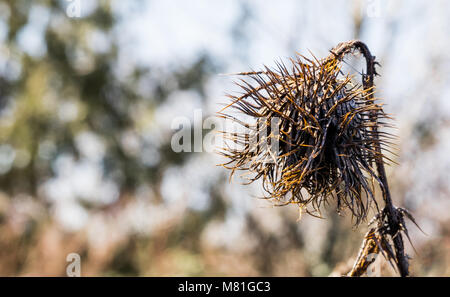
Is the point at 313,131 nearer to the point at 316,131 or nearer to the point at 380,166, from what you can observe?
the point at 316,131

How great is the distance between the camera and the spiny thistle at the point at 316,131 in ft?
4.16

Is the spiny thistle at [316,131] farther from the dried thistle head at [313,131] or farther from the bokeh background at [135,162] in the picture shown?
the bokeh background at [135,162]

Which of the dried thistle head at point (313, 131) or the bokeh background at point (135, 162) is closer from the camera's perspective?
the dried thistle head at point (313, 131)

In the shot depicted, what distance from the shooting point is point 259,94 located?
1369mm

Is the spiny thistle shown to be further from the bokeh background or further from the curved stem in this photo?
the bokeh background

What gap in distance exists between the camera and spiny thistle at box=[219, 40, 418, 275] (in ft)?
4.16

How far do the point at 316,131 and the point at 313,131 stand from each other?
12 mm

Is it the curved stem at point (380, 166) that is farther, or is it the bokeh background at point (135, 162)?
the bokeh background at point (135, 162)

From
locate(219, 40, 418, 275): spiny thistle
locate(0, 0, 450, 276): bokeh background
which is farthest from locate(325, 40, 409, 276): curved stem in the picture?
locate(0, 0, 450, 276): bokeh background

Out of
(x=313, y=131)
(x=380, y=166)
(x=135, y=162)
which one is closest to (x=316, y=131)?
(x=313, y=131)

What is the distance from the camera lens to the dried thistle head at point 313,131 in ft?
4.15

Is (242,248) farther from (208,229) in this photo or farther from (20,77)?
(20,77)

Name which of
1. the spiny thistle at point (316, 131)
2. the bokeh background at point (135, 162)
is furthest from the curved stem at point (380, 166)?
the bokeh background at point (135, 162)
